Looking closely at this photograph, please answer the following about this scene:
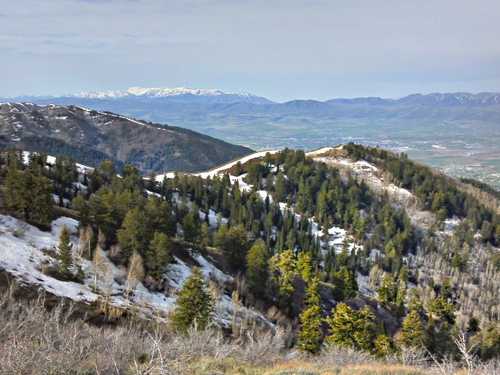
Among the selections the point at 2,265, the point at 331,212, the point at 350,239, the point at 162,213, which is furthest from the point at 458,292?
the point at 2,265

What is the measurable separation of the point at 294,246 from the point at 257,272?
54.9m

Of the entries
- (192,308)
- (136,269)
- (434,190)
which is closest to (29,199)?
(136,269)

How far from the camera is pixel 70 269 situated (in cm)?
Answer: 4353

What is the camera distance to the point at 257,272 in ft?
198

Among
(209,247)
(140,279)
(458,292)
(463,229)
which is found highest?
(140,279)

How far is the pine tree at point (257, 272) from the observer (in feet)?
197

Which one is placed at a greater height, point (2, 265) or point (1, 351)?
point (1, 351)

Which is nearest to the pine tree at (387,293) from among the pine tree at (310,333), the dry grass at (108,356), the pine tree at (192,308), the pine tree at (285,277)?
the pine tree at (285,277)

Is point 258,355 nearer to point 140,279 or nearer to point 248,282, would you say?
point 140,279

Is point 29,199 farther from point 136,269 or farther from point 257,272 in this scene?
point 257,272

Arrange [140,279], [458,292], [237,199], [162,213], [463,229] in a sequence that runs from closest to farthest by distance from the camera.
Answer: [140,279] < [162,213] < [458,292] < [237,199] < [463,229]

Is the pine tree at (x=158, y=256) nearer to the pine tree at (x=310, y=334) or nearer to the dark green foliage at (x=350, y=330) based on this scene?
the pine tree at (x=310, y=334)

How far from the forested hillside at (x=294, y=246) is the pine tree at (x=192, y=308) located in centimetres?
14

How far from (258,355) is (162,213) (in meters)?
44.1
